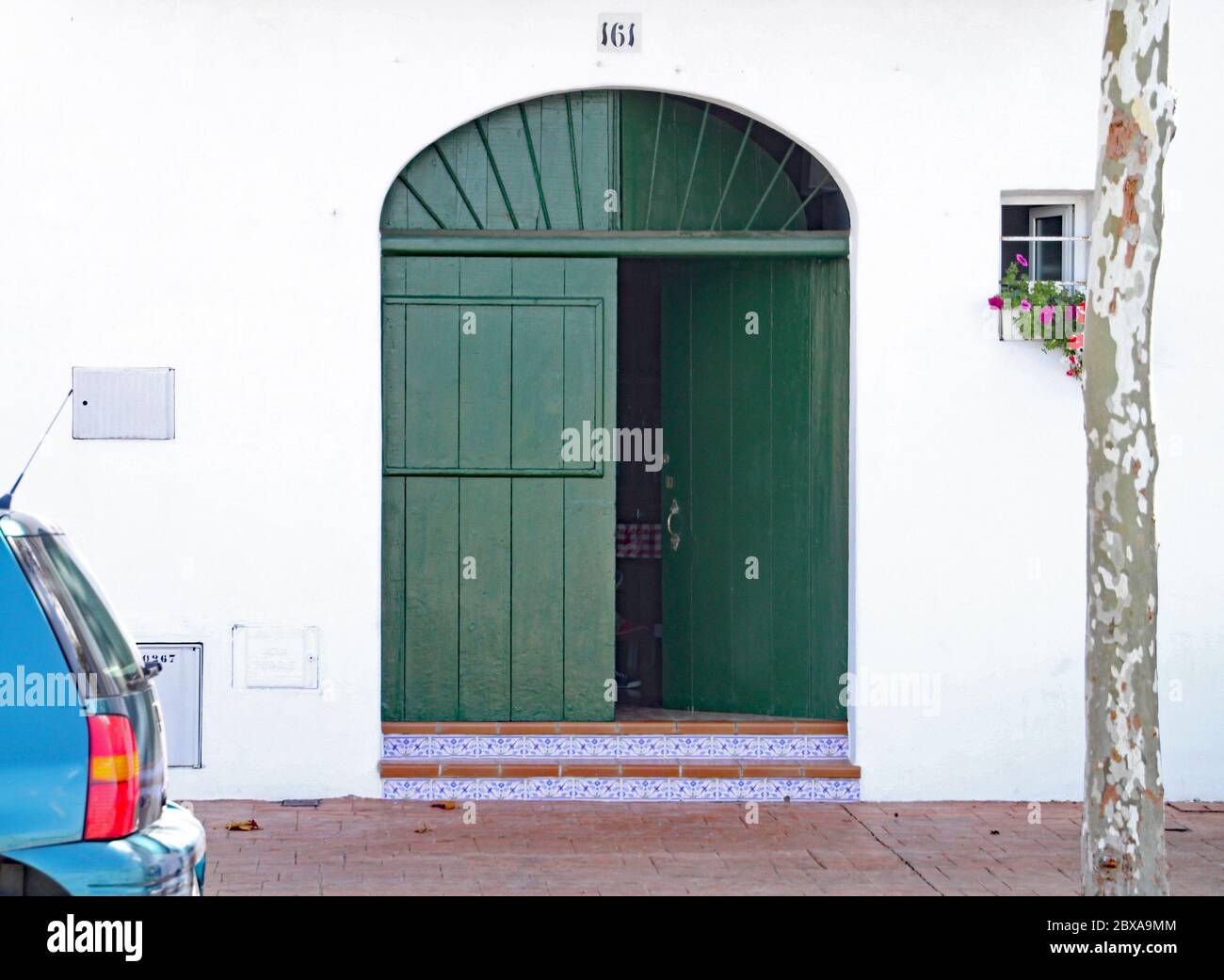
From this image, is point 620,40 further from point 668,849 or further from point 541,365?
point 668,849

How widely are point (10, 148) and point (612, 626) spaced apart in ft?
13.1

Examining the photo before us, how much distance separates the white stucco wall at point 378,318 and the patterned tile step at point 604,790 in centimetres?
30

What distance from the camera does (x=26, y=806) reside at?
4.25 metres

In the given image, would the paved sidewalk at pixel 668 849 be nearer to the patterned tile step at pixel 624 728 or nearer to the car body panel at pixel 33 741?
the patterned tile step at pixel 624 728

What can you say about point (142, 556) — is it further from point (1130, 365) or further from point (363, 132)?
point (1130, 365)

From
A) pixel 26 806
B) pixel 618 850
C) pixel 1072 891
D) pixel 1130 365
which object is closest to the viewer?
pixel 26 806

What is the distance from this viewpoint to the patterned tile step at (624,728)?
8602 mm

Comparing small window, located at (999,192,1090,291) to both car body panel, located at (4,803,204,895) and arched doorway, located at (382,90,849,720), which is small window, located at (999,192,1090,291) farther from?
car body panel, located at (4,803,204,895)

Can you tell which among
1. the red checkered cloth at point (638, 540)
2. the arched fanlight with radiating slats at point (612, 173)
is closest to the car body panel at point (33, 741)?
the arched fanlight with radiating slats at point (612, 173)

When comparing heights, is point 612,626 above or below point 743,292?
below

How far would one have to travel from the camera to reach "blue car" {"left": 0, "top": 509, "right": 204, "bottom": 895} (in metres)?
4.26

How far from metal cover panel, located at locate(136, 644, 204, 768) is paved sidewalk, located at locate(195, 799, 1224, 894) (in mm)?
292

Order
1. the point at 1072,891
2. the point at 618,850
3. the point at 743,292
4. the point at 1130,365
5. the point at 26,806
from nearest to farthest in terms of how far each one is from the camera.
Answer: the point at 26,806, the point at 1130,365, the point at 1072,891, the point at 618,850, the point at 743,292

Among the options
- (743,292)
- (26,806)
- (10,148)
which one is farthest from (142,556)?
(26,806)
